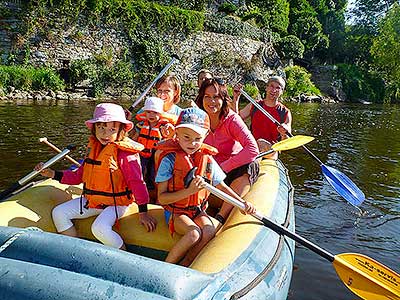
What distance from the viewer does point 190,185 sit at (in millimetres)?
2611

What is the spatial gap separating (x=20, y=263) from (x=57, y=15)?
16.8 meters

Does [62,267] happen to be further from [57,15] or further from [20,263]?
[57,15]

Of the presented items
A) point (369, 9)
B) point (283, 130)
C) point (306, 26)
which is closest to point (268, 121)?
point (283, 130)

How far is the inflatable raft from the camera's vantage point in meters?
1.71

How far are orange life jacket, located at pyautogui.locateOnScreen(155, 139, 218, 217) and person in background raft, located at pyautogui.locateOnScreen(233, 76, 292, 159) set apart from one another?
2.31 meters

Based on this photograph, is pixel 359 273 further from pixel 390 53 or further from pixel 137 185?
pixel 390 53

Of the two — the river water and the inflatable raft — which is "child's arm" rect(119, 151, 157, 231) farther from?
the river water

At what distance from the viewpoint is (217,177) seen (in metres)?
2.89

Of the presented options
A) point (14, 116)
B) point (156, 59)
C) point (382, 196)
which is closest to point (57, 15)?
point (156, 59)

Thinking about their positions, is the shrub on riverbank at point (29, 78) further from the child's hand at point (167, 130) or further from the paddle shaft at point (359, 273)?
the paddle shaft at point (359, 273)

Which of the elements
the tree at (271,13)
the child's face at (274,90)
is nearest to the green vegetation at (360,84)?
the tree at (271,13)

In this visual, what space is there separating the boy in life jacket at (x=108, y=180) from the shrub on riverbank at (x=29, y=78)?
13.5 metres

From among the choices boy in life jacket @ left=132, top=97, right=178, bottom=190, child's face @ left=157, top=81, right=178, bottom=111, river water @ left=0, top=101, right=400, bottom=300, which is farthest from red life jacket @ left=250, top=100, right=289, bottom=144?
boy in life jacket @ left=132, top=97, right=178, bottom=190

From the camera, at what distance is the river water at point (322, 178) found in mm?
4047
